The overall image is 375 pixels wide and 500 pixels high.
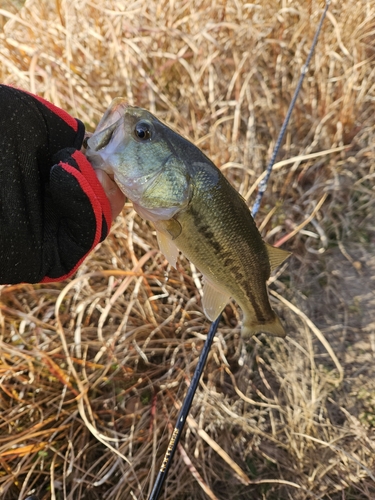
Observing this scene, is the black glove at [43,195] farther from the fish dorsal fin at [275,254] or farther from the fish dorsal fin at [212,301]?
the fish dorsal fin at [275,254]

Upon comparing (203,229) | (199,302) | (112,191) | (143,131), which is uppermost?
(143,131)

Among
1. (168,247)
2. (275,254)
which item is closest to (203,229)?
(168,247)

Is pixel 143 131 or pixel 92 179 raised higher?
pixel 143 131

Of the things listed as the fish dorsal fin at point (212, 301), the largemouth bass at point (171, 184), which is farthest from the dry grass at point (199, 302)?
the largemouth bass at point (171, 184)

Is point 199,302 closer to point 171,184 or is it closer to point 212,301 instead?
point 212,301

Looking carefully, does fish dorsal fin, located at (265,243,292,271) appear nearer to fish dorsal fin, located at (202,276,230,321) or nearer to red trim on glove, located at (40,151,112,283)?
fish dorsal fin, located at (202,276,230,321)

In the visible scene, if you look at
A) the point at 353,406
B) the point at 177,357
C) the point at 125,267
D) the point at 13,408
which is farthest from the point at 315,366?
the point at 13,408

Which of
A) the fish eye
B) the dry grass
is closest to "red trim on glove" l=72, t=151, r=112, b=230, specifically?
the fish eye

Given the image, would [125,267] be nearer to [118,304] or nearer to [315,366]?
[118,304]
